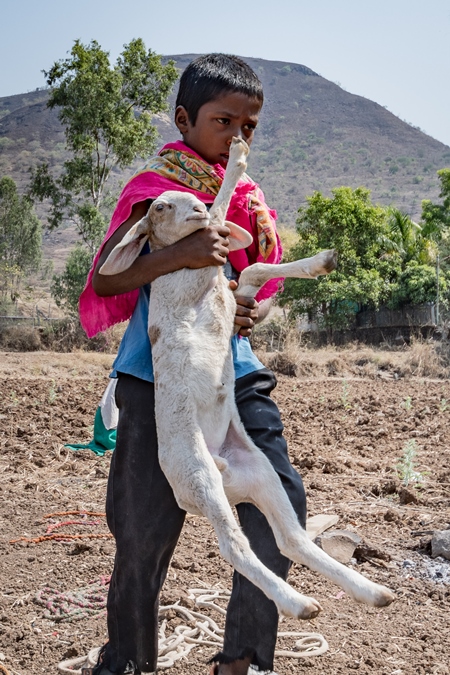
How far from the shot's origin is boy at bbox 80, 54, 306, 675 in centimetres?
201

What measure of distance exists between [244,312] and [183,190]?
1.30 ft

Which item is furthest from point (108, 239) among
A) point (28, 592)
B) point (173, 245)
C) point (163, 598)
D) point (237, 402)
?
point (28, 592)

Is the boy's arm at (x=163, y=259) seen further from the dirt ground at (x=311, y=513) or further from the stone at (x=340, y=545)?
the stone at (x=340, y=545)

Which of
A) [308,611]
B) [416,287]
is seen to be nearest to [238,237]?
[308,611]

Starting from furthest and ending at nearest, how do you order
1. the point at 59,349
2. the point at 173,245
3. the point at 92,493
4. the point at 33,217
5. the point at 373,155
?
the point at 373,155, the point at 33,217, the point at 59,349, the point at 92,493, the point at 173,245

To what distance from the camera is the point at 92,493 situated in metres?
5.31

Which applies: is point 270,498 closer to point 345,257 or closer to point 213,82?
point 213,82

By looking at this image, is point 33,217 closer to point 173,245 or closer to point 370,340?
point 370,340

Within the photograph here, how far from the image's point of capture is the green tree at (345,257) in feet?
70.1

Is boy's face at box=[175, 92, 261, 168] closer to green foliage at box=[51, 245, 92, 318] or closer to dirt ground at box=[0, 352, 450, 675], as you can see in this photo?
dirt ground at box=[0, 352, 450, 675]

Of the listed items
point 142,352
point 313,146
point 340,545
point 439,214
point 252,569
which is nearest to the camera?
point 252,569

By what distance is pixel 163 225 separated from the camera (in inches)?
80.4

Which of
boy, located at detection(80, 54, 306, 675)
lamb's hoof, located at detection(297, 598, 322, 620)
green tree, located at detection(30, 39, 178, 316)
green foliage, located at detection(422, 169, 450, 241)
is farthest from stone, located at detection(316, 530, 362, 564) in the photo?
green foliage, located at detection(422, 169, 450, 241)

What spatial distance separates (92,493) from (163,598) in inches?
86.8
